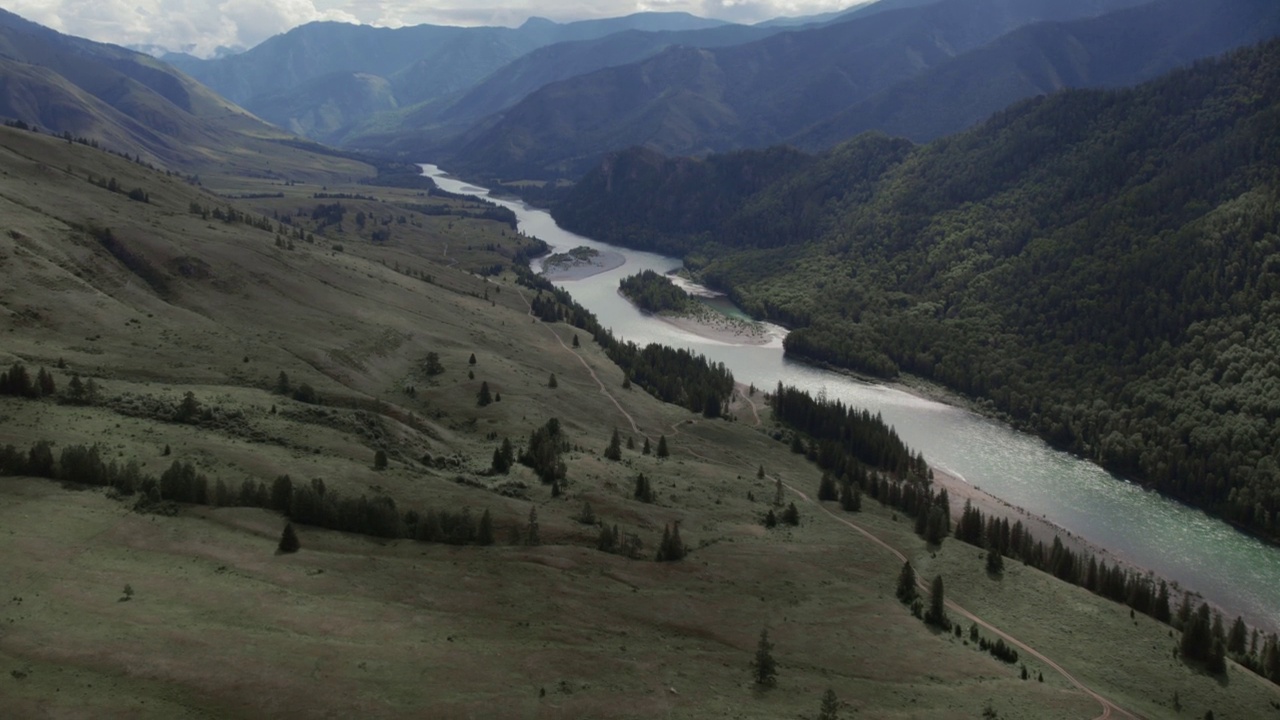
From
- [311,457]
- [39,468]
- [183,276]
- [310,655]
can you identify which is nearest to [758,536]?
[311,457]

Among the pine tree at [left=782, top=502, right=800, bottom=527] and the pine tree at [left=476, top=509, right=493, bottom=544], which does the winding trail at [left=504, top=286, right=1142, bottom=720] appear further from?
the pine tree at [left=476, top=509, right=493, bottom=544]

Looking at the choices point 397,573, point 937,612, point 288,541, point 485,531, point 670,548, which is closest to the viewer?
point 288,541

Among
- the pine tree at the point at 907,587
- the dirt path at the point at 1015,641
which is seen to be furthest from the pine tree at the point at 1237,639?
the pine tree at the point at 907,587

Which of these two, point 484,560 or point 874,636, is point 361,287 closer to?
point 484,560

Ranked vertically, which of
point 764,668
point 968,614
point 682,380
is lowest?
point 764,668

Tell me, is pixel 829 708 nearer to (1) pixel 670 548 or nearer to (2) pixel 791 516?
(1) pixel 670 548

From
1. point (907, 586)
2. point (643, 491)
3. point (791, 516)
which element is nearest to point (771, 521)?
point (791, 516)
